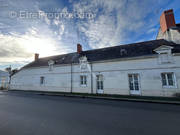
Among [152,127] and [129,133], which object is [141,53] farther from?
[129,133]

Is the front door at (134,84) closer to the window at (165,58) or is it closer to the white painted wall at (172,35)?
the window at (165,58)

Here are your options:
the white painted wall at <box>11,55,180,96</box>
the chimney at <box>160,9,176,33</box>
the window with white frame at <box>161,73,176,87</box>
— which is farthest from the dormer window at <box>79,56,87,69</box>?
the chimney at <box>160,9,176,33</box>

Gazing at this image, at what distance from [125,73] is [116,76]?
1.15m

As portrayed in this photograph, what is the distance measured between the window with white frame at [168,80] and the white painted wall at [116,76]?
33 centimetres

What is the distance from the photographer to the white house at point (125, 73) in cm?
855

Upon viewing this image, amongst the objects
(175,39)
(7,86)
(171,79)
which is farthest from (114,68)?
(7,86)

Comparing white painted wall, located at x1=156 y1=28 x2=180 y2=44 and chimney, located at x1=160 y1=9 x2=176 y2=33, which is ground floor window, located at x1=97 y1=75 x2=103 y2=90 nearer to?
white painted wall, located at x1=156 y1=28 x2=180 y2=44

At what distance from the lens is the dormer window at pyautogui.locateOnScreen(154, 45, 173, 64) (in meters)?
8.54

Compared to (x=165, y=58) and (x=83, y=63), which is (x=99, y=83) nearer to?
(x=83, y=63)

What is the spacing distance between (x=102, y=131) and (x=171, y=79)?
10.0 m

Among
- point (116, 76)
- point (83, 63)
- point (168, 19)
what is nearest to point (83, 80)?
point (83, 63)

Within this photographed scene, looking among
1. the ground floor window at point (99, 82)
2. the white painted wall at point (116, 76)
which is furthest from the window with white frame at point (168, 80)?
the ground floor window at point (99, 82)

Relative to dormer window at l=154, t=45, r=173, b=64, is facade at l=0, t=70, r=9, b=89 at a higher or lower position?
lower

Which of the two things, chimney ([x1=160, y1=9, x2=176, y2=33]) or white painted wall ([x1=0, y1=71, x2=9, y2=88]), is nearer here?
chimney ([x1=160, y1=9, x2=176, y2=33])
